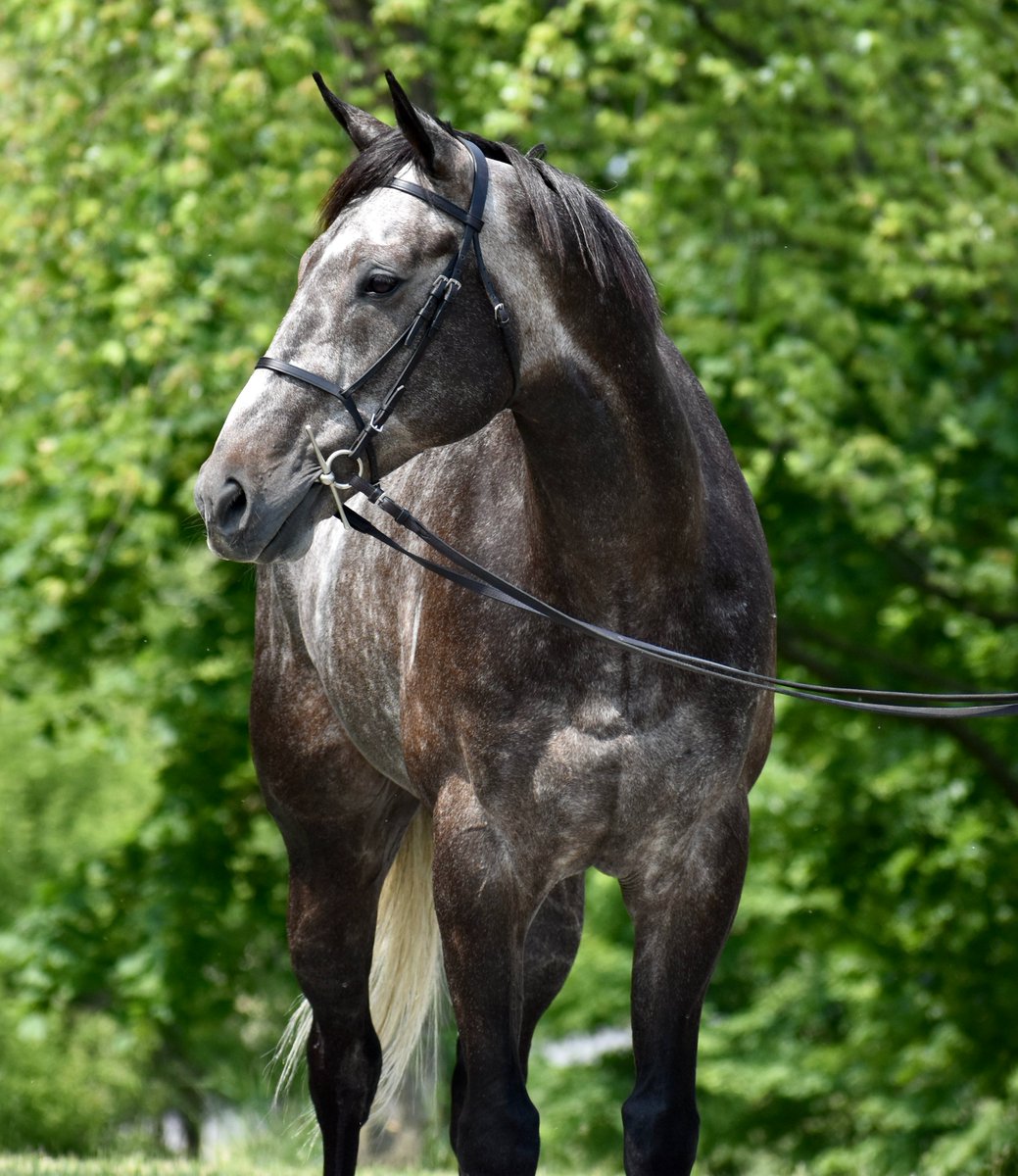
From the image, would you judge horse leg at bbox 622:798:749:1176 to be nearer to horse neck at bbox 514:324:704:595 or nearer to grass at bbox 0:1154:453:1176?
horse neck at bbox 514:324:704:595

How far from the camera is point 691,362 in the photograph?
9.04 meters

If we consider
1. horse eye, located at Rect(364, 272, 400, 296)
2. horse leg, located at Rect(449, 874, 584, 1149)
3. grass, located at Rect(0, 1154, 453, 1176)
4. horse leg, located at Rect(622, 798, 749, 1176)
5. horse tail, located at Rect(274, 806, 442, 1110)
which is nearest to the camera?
horse eye, located at Rect(364, 272, 400, 296)

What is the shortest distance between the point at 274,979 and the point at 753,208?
679 cm

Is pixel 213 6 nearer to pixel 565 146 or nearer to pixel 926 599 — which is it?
pixel 565 146

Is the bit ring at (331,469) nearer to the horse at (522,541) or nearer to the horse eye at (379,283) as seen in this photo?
the horse at (522,541)

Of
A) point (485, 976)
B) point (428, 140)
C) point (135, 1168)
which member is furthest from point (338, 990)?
point (428, 140)

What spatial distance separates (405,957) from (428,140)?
258cm

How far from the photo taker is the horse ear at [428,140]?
118 inches

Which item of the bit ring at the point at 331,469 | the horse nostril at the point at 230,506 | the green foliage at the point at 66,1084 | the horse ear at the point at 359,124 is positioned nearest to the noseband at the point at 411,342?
the bit ring at the point at 331,469

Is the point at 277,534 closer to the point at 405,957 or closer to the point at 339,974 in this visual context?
the point at 339,974

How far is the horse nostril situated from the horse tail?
1.92 m

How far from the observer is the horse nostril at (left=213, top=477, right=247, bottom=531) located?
291 centimetres

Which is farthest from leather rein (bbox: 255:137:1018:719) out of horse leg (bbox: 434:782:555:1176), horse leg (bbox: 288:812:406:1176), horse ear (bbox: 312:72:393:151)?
horse leg (bbox: 288:812:406:1176)

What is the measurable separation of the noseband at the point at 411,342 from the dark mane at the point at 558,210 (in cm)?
8
